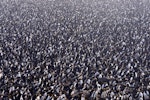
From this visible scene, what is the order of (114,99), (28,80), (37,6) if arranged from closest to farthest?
(114,99) → (28,80) → (37,6)

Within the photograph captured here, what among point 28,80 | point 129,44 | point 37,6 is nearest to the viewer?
point 28,80

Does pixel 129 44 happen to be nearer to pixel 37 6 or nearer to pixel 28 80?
pixel 28 80

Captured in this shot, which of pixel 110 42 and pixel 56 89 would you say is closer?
pixel 56 89

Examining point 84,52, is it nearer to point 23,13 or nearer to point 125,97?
point 125,97

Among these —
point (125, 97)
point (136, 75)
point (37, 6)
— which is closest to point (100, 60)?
point (136, 75)

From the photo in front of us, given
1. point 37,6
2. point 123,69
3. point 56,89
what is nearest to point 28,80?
point 56,89

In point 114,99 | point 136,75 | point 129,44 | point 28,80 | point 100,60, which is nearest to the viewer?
point 114,99
